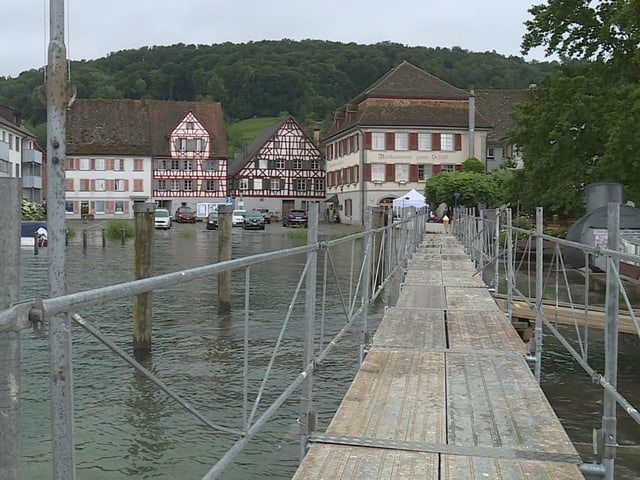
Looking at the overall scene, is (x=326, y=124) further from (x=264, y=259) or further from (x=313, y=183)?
(x=264, y=259)

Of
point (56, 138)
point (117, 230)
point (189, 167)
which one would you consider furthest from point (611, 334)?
point (189, 167)

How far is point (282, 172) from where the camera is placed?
84312mm

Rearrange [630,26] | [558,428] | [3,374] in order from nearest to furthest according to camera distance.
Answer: [3,374] → [558,428] → [630,26]

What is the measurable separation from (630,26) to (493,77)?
79.3 meters

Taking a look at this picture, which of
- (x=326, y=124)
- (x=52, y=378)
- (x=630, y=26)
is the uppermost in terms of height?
(x=326, y=124)

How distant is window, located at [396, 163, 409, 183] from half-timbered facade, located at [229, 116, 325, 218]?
18.9 metres

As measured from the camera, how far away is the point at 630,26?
2284 cm

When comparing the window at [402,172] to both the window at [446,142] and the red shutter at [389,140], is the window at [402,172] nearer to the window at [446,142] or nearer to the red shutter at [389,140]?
the red shutter at [389,140]

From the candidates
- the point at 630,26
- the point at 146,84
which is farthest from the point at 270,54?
the point at 630,26

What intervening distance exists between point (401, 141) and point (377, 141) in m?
2.06

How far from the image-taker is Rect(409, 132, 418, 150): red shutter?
65875mm

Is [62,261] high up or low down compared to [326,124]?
down

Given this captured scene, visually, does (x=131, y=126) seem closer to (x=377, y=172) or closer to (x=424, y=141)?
(x=377, y=172)

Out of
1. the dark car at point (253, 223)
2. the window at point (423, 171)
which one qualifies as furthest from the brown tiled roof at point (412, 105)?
the dark car at point (253, 223)
